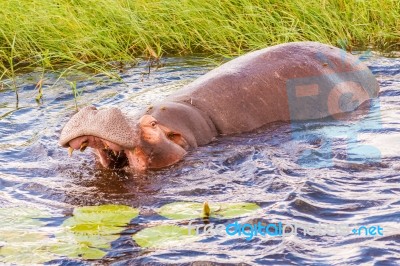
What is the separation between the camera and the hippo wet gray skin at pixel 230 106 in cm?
507

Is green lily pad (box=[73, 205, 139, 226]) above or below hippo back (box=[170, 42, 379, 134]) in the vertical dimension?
below

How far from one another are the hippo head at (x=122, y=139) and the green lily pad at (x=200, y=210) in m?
0.56

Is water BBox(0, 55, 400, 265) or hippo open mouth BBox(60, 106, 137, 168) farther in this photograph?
hippo open mouth BBox(60, 106, 137, 168)

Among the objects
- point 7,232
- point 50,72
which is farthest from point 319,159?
point 50,72

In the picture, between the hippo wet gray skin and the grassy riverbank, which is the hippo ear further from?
the grassy riverbank

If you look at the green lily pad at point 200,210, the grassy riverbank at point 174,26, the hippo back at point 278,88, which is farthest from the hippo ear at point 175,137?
the grassy riverbank at point 174,26

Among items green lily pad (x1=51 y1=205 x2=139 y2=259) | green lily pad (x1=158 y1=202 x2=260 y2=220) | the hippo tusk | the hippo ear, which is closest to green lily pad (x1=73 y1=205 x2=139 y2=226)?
green lily pad (x1=51 y1=205 x2=139 y2=259)

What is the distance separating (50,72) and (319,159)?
12.4ft

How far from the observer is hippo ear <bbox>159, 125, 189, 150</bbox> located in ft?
18.2

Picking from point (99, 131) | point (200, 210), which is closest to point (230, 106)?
point (99, 131)

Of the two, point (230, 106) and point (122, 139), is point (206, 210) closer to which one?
point (122, 139)

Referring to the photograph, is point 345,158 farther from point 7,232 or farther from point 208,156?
point 7,232

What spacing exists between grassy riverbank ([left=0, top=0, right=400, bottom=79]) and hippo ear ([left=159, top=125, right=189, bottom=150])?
2.86 m

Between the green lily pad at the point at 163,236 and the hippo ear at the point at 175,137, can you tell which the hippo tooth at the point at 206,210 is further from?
the hippo ear at the point at 175,137
